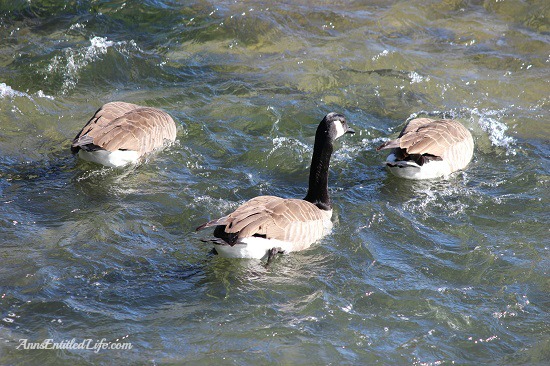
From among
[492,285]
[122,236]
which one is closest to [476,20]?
[492,285]

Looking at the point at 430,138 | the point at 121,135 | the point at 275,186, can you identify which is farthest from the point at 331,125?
the point at 121,135

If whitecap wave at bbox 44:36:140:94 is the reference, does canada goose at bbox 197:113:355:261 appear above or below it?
below

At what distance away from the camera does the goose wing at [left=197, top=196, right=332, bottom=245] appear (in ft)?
19.9

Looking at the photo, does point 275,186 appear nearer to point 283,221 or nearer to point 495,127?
point 283,221

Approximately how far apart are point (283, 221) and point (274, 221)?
0.11 m

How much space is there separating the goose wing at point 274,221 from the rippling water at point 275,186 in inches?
9.9

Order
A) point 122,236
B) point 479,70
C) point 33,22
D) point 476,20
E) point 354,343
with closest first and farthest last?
point 354,343
point 122,236
point 479,70
point 33,22
point 476,20

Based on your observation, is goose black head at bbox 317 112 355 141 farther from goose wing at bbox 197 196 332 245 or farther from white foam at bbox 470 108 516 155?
white foam at bbox 470 108 516 155

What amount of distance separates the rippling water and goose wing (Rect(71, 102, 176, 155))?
0.29m

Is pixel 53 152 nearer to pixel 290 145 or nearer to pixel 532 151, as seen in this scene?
pixel 290 145

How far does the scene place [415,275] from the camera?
620 centimetres

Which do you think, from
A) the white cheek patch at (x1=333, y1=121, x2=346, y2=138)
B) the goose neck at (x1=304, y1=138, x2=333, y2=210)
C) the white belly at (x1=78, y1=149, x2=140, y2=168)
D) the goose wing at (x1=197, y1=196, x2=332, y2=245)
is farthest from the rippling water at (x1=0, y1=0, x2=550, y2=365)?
the white cheek patch at (x1=333, y1=121, x2=346, y2=138)

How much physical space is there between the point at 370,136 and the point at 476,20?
5.82 meters

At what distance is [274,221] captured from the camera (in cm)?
635
